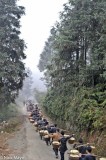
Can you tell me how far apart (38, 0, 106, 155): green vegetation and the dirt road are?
3.39 meters

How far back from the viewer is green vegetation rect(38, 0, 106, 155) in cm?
2922

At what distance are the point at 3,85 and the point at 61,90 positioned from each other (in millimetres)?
7732

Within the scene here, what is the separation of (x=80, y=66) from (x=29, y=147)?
513 inches

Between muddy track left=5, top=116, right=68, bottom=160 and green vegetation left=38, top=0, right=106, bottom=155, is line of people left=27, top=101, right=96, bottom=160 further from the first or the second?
green vegetation left=38, top=0, right=106, bottom=155

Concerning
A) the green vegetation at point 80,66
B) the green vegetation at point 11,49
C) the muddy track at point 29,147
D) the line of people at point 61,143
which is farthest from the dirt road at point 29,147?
the green vegetation at point 11,49

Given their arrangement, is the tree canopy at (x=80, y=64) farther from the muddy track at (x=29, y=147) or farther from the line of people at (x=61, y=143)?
the muddy track at (x=29, y=147)

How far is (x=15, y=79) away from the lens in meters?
43.5

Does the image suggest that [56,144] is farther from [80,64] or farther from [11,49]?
[11,49]

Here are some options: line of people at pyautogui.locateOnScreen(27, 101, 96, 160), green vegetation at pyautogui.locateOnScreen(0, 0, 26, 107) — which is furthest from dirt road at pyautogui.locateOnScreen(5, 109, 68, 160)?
green vegetation at pyautogui.locateOnScreen(0, 0, 26, 107)

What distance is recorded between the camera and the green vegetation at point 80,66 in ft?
95.9

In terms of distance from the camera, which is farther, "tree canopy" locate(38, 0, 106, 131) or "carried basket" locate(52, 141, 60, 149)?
"tree canopy" locate(38, 0, 106, 131)

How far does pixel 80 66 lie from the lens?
119 ft

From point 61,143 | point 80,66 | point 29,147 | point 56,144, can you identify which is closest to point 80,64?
point 80,66

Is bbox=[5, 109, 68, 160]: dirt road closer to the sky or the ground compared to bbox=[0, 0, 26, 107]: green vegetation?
closer to the ground
